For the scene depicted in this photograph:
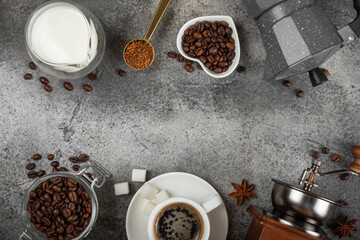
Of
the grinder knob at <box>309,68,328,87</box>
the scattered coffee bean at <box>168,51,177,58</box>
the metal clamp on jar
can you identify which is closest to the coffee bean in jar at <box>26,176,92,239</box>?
the metal clamp on jar

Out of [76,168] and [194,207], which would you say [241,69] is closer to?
[194,207]

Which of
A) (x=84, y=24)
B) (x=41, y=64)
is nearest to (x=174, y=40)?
(x=84, y=24)

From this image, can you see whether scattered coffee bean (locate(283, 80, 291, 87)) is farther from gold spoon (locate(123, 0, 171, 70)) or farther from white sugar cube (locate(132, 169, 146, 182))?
white sugar cube (locate(132, 169, 146, 182))

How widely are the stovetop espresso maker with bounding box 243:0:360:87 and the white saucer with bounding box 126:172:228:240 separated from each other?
1.73ft

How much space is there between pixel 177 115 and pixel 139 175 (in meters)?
0.29

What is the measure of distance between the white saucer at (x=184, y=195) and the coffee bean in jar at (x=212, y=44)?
0.44 m

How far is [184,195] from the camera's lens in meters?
1.32

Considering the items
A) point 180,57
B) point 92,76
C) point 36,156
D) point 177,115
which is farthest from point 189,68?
point 36,156

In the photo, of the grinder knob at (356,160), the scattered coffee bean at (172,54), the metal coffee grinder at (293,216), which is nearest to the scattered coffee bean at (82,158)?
the scattered coffee bean at (172,54)

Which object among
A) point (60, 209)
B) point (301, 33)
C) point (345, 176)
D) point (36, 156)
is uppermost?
point (301, 33)

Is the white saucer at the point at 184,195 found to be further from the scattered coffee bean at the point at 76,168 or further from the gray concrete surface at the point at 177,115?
the scattered coffee bean at the point at 76,168

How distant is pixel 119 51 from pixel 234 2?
20.4 inches

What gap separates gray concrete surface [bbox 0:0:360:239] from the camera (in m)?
1.41

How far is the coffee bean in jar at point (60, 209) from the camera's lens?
1.25 meters
